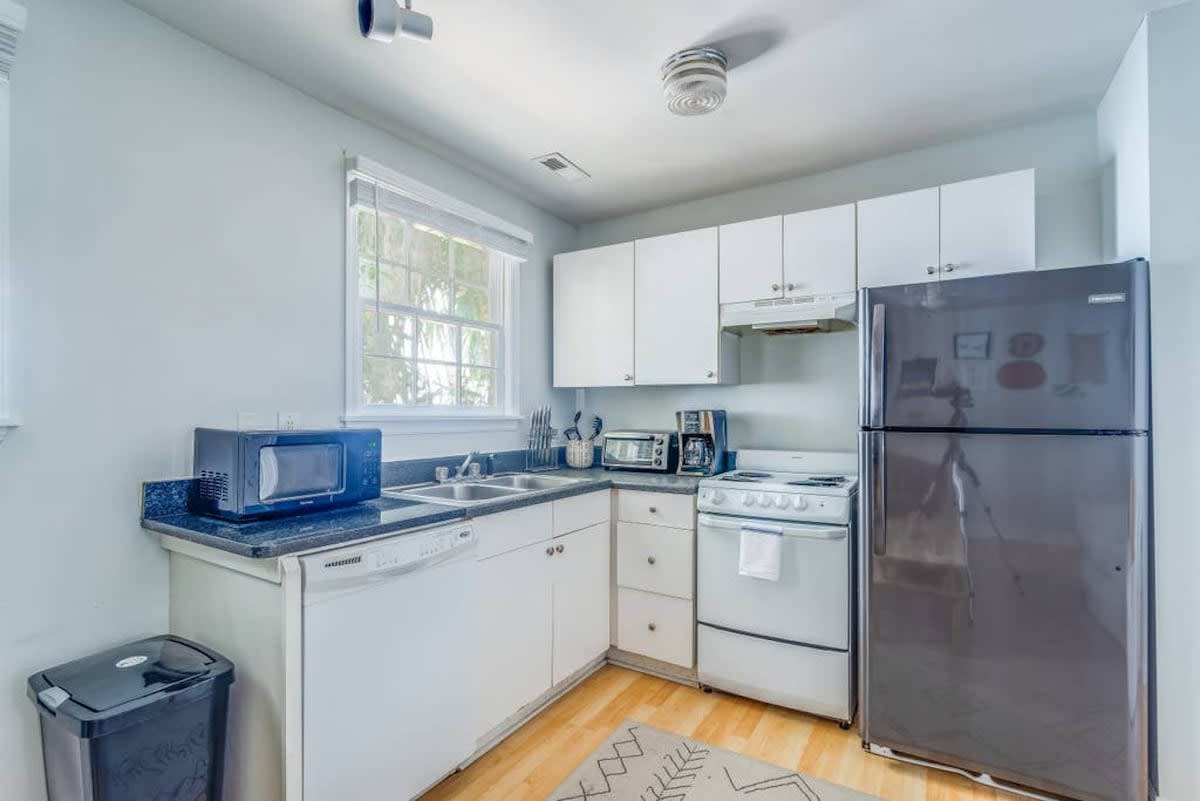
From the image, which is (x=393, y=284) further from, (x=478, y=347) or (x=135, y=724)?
(x=135, y=724)

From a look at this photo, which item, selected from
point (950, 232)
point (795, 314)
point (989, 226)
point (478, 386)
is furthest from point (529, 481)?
point (989, 226)

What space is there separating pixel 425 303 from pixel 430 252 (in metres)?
0.25

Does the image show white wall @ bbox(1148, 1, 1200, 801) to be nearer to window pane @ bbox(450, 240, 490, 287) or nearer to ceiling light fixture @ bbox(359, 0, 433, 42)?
ceiling light fixture @ bbox(359, 0, 433, 42)

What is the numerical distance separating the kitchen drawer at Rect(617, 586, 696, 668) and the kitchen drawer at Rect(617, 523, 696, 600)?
52 mm

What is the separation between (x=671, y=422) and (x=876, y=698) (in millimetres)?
1733

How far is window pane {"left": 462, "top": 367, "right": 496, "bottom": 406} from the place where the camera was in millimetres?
2938

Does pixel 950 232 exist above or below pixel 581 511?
above

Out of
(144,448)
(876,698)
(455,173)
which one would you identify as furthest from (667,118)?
(876,698)

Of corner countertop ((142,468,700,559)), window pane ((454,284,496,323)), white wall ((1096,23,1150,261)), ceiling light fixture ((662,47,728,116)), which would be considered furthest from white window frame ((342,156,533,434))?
white wall ((1096,23,1150,261))

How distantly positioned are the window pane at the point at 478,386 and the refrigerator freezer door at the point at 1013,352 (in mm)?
1856

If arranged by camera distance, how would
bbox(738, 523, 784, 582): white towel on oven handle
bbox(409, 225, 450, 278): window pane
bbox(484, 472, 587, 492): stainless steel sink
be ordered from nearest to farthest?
bbox(738, 523, 784, 582): white towel on oven handle < bbox(409, 225, 450, 278): window pane < bbox(484, 472, 587, 492): stainless steel sink

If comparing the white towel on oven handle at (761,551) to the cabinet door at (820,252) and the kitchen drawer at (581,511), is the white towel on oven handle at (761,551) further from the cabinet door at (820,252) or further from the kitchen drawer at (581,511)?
the cabinet door at (820,252)

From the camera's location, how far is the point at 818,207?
2.99 metres


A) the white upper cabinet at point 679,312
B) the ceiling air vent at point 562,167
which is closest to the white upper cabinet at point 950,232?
the white upper cabinet at point 679,312
